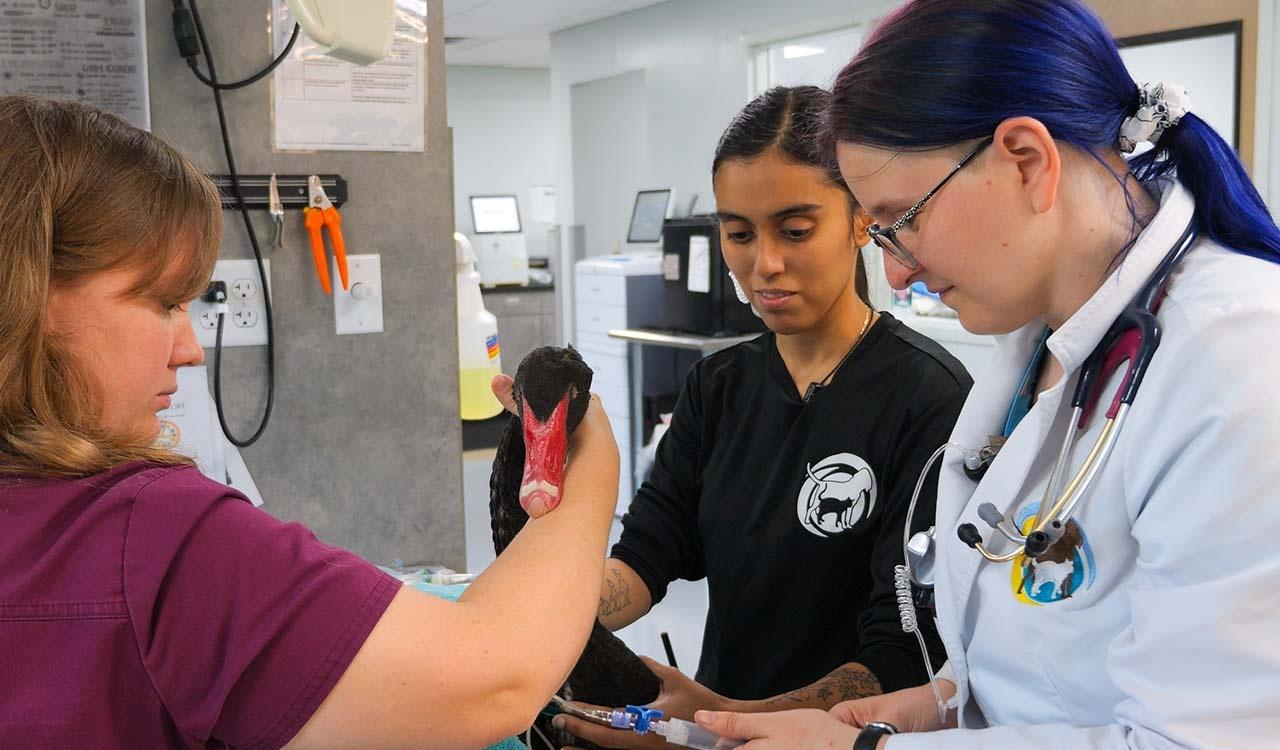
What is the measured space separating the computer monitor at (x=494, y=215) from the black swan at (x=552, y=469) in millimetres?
8351

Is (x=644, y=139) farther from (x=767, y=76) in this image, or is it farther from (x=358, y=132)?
(x=358, y=132)

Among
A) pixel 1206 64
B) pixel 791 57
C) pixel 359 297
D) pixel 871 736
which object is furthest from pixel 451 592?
pixel 791 57

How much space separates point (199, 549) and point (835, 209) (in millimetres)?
958

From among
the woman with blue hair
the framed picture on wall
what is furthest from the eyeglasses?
the framed picture on wall

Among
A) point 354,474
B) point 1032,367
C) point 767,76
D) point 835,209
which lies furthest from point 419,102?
point 767,76

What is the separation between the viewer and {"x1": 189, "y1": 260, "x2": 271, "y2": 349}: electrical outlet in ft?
6.39

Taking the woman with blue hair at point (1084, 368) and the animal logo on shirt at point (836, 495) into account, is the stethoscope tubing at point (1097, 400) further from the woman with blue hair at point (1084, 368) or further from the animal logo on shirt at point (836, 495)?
the animal logo on shirt at point (836, 495)

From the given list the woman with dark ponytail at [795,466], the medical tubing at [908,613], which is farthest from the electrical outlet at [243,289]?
the medical tubing at [908,613]

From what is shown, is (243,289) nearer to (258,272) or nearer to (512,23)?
(258,272)

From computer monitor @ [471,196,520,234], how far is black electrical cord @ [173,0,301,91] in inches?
298

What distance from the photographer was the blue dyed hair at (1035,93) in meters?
0.95

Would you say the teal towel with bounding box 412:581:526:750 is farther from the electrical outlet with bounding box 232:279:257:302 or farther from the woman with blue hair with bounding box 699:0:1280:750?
the electrical outlet with bounding box 232:279:257:302

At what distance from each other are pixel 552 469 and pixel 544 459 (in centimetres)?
1

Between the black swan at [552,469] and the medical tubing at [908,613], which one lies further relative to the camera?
the medical tubing at [908,613]
